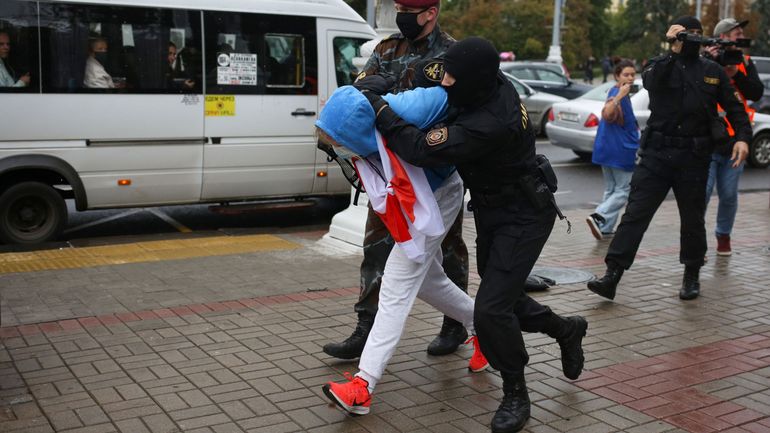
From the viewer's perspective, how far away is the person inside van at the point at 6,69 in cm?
860

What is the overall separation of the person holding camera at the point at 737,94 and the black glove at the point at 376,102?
11.7 ft

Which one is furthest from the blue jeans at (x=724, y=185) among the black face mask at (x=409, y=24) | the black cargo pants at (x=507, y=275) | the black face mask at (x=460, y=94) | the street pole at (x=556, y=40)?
the street pole at (x=556, y=40)

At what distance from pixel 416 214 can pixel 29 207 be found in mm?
5802

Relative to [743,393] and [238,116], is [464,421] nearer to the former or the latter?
[743,393]

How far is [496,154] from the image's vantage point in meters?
4.34

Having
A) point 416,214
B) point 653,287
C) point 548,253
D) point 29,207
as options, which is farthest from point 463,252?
point 29,207

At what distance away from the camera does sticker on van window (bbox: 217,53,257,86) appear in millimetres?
9711

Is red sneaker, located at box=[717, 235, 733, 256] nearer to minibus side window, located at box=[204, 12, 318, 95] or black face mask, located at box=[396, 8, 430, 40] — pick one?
minibus side window, located at box=[204, 12, 318, 95]

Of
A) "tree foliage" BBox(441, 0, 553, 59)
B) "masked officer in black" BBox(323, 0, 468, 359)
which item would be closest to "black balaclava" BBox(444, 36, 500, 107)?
"masked officer in black" BBox(323, 0, 468, 359)

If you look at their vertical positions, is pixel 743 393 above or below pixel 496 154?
below

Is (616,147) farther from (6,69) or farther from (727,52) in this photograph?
(6,69)

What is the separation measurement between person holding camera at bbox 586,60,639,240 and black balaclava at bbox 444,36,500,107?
5.30 meters

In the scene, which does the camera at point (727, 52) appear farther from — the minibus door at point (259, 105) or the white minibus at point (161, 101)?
the minibus door at point (259, 105)

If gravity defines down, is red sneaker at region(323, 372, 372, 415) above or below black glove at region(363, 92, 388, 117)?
below
